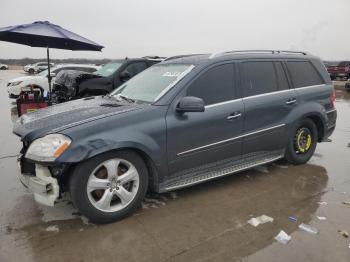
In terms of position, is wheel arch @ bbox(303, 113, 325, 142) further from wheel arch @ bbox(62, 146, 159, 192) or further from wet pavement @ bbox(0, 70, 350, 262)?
wheel arch @ bbox(62, 146, 159, 192)

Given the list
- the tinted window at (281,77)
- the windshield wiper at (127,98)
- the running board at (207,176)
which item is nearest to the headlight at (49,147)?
the windshield wiper at (127,98)

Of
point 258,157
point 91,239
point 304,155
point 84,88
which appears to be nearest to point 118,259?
point 91,239

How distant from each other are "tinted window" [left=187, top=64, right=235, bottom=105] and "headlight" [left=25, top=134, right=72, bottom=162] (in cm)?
152

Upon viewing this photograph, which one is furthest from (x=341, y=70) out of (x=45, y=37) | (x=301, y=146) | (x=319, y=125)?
(x=45, y=37)

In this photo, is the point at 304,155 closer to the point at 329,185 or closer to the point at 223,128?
the point at 329,185

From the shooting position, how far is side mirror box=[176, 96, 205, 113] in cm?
354

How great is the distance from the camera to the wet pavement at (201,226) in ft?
9.29

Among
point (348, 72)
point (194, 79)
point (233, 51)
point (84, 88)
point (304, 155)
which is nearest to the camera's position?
point (194, 79)

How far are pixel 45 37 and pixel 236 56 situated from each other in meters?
4.62

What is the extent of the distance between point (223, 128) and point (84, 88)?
559 cm

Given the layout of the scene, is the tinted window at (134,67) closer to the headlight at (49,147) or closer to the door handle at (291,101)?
the door handle at (291,101)

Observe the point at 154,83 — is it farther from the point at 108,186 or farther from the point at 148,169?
the point at 108,186

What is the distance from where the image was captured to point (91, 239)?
305 cm

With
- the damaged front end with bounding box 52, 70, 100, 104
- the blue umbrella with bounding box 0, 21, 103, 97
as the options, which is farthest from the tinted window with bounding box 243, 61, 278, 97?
the damaged front end with bounding box 52, 70, 100, 104
